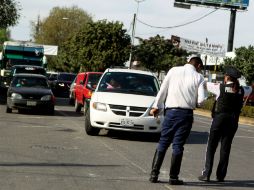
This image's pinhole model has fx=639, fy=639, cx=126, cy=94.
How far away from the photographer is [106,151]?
12.6 m

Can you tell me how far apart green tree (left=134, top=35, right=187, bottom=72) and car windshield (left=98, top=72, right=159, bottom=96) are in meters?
44.1

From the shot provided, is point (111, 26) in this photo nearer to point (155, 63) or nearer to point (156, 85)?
point (155, 63)

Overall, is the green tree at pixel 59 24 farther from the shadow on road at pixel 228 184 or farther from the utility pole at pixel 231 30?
the shadow on road at pixel 228 184

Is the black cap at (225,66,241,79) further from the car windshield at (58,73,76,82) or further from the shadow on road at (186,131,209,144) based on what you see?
the car windshield at (58,73,76,82)

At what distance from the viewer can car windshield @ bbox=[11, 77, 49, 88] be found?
22.9 meters

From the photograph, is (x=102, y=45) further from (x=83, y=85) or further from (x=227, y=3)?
(x=83, y=85)

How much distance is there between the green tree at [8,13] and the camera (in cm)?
3344

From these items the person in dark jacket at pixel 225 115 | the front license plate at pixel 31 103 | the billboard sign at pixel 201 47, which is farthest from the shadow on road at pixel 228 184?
the billboard sign at pixel 201 47

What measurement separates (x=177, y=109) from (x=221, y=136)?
115cm

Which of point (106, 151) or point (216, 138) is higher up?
point (216, 138)

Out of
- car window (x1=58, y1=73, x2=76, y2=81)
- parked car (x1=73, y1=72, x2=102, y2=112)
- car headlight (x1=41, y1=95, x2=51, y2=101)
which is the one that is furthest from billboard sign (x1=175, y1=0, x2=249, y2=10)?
car headlight (x1=41, y1=95, x2=51, y2=101)

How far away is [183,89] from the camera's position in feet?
29.7

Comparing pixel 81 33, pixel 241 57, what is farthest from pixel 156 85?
pixel 81 33

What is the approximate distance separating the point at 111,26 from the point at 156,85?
45.8 meters
